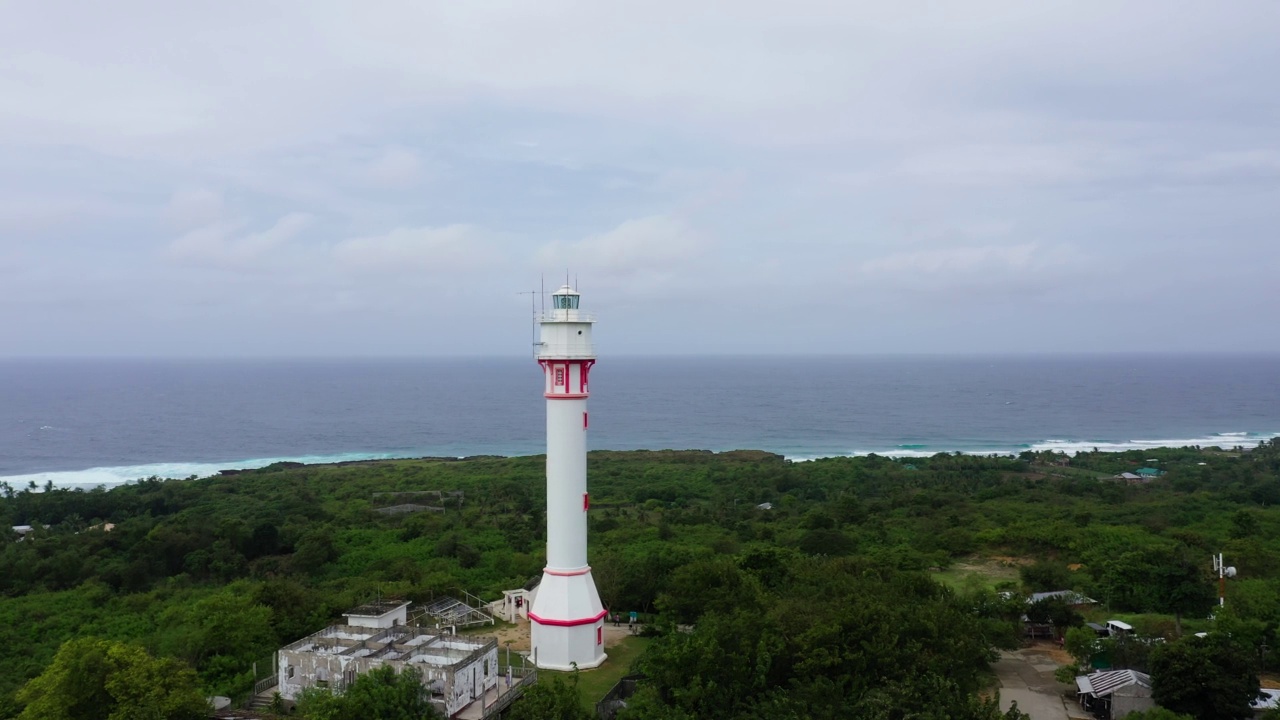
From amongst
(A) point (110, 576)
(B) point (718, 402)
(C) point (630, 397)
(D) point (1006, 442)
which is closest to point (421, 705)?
(A) point (110, 576)

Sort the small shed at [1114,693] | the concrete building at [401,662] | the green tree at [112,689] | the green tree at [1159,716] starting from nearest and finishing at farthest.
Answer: the green tree at [1159,716], the green tree at [112,689], the concrete building at [401,662], the small shed at [1114,693]

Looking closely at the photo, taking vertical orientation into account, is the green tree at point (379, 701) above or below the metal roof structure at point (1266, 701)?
above

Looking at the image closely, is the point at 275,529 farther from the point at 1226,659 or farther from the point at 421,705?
the point at 1226,659

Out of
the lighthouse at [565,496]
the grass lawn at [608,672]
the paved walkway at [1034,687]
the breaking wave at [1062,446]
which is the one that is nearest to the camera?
the paved walkway at [1034,687]

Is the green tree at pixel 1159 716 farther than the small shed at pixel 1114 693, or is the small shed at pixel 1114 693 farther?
the small shed at pixel 1114 693

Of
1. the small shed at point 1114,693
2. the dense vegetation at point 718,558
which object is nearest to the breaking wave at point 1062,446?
the dense vegetation at point 718,558

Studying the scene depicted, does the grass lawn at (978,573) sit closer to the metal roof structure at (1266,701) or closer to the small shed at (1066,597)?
the small shed at (1066,597)
